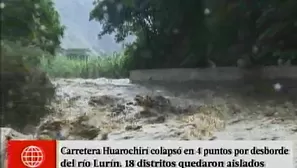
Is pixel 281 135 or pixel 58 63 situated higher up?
pixel 58 63

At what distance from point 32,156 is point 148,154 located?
1.48 feet

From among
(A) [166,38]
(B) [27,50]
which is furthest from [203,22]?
(B) [27,50]

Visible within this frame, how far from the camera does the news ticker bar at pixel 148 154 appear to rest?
2262 millimetres

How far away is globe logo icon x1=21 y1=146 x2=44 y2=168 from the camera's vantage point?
229cm

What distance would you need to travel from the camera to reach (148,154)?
7.48ft

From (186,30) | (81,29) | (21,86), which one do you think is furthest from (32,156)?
(186,30)

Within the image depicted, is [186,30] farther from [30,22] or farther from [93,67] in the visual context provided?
[30,22]

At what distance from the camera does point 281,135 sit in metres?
2.27

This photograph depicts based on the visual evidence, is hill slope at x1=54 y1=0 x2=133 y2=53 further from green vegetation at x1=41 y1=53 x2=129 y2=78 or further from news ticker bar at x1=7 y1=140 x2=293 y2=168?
news ticker bar at x1=7 y1=140 x2=293 y2=168

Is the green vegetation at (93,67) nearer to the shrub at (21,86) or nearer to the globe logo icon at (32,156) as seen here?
the shrub at (21,86)

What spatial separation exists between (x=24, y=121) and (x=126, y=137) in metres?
0.40

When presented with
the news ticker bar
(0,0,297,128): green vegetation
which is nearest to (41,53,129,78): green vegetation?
(0,0,297,128): green vegetation

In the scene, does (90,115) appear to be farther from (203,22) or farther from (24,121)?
(203,22)

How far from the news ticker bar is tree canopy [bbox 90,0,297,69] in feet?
1.09
